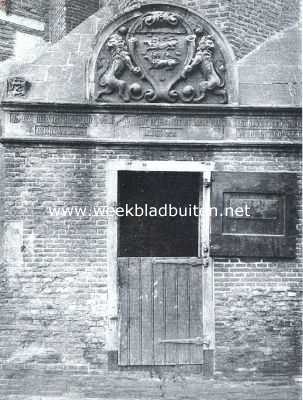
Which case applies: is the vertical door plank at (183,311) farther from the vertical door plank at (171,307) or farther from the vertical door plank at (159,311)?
the vertical door plank at (159,311)

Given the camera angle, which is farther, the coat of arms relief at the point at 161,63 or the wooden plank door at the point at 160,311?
the coat of arms relief at the point at 161,63

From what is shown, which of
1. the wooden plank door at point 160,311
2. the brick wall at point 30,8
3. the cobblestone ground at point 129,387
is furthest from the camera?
the brick wall at point 30,8

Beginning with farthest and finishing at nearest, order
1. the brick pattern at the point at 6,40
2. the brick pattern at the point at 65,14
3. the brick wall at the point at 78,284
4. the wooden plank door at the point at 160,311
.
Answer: the brick pattern at the point at 65,14 < the brick pattern at the point at 6,40 < the wooden plank door at the point at 160,311 < the brick wall at the point at 78,284

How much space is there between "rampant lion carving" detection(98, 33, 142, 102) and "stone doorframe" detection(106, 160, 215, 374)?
1.06 metres

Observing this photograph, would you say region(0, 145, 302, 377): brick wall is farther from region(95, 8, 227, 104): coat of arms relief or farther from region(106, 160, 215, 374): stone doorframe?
region(95, 8, 227, 104): coat of arms relief

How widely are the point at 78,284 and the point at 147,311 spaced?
109cm

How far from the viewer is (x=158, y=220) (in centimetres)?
1009

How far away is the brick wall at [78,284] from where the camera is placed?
7105 mm

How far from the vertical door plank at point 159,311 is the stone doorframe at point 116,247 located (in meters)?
0.56

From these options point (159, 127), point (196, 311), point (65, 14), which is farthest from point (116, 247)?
point (65, 14)

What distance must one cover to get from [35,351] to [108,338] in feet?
3.45

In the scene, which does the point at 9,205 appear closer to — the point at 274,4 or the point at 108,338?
the point at 108,338

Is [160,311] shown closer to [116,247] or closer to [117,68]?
[116,247]

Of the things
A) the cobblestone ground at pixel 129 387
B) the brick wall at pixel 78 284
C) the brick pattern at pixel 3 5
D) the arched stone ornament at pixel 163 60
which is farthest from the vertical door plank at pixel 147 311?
the brick pattern at pixel 3 5
